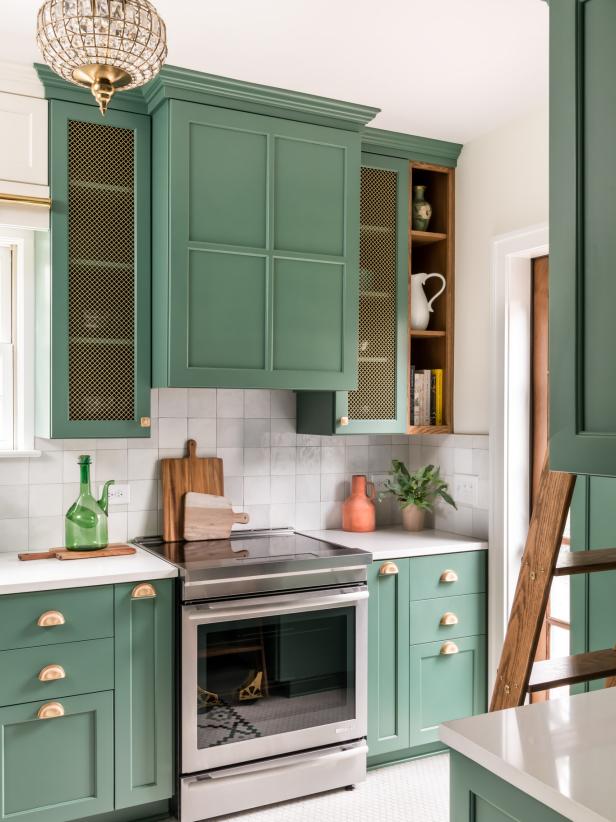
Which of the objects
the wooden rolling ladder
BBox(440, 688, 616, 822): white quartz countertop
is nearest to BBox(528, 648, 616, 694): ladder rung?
the wooden rolling ladder

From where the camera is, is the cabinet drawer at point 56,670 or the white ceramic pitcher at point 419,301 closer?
the cabinet drawer at point 56,670

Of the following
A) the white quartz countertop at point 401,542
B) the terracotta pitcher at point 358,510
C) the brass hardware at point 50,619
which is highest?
the terracotta pitcher at point 358,510

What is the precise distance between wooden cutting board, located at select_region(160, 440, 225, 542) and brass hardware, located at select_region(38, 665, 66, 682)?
2.49 feet

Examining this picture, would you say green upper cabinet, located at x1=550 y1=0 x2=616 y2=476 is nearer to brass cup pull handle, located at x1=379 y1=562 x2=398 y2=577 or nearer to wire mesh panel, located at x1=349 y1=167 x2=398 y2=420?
brass cup pull handle, located at x1=379 y1=562 x2=398 y2=577

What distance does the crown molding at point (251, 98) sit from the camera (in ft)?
8.95

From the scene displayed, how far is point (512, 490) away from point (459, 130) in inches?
60.8

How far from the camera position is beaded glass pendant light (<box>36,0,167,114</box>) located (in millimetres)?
1430

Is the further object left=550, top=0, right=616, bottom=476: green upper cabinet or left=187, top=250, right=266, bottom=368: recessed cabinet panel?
left=187, top=250, right=266, bottom=368: recessed cabinet panel

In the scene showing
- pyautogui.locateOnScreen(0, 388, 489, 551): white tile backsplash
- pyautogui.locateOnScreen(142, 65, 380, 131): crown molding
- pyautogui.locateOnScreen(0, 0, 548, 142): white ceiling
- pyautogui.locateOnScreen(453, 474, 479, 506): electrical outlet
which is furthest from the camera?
pyautogui.locateOnScreen(453, 474, 479, 506): electrical outlet

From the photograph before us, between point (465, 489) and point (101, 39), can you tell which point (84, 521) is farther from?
point (101, 39)

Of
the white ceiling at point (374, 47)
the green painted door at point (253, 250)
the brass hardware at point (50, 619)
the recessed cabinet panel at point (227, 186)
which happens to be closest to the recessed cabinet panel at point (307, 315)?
the green painted door at point (253, 250)

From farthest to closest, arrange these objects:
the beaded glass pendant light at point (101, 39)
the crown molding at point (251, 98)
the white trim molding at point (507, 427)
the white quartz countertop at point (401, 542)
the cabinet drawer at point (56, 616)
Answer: the white trim molding at point (507, 427)
the white quartz countertop at point (401, 542)
the crown molding at point (251, 98)
the cabinet drawer at point (56, 616)
the beaded glass pendant light at point (101, 39)

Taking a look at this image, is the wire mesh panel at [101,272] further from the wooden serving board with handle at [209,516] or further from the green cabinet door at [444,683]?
the green cabinet door at [444,683]

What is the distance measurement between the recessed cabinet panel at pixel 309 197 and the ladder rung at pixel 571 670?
1770mm
